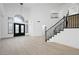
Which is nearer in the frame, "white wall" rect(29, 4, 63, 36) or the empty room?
the empty room

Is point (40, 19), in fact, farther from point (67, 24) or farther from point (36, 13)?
point (67, 24)

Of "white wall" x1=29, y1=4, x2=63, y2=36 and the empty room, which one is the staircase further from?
"white wall" x1=29, y1=4, x2=63, y2=36

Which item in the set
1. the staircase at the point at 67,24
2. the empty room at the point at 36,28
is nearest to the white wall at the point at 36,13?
the empty room at the point at 36,28

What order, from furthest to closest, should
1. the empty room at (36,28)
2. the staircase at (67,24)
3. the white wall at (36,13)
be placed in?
1. the staircase at (67,24)
2. the white wall at (36,13)
3. the empty room at (36,28)

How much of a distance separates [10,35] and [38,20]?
166 cm

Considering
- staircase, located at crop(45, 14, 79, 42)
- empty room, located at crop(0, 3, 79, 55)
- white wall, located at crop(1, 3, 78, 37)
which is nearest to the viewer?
empty room, located at crop(0, 3, 79, 55)

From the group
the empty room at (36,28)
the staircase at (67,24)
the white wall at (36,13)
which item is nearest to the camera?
the empty room at (36,28)

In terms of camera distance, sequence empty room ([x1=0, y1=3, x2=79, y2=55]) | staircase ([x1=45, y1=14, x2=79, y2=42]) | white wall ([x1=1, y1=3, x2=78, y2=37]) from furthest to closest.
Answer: staircase ([x1=45, y1=14, x2=79, y2=42])
white wall ([x1=1, y1=3, x2=78, y2=37])
empty room ([x1=0, y1=3, x2=79, y2=55])

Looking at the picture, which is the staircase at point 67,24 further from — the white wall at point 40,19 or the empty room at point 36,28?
the white wall at point 40,19

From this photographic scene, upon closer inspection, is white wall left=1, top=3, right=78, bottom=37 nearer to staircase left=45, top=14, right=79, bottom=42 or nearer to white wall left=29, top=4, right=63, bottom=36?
white wall left=29, top=4, right=63, bottom=36

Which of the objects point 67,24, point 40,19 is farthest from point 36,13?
point 67,24

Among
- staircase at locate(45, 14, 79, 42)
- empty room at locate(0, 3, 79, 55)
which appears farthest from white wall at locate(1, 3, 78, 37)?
staircase at locate(45, 14, 79, 42)

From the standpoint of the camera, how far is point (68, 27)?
6.84 m

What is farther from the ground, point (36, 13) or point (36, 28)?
point (36, 13)
